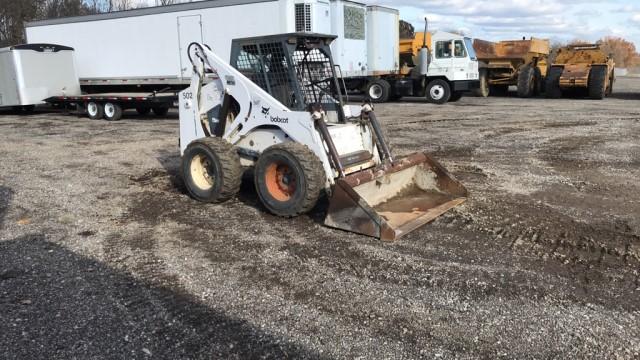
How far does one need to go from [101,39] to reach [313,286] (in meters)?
17.0

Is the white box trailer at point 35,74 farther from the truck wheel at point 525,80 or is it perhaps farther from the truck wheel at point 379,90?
the truck wheel at point 525,80

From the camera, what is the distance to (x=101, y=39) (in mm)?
18672

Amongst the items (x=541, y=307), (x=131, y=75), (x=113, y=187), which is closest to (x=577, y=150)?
(x=541, y=307)

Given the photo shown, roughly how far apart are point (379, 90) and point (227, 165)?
57.6 ft

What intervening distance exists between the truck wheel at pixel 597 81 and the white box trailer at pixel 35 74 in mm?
19861

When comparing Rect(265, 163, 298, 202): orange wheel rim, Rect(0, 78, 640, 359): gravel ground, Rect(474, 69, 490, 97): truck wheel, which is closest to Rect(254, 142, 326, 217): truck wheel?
Rect(265, 163, 298, 202): orange wheel rim

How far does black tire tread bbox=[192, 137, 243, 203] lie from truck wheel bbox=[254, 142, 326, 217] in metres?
0.50

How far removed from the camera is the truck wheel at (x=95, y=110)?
1762 centimetres

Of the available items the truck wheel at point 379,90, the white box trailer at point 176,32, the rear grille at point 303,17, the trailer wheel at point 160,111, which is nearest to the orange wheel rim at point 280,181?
the white box trailer at point 176,32

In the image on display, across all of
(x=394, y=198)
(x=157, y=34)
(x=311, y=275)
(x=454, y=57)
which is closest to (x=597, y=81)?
(x=454, y=57)

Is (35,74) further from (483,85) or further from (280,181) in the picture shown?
(483,85)

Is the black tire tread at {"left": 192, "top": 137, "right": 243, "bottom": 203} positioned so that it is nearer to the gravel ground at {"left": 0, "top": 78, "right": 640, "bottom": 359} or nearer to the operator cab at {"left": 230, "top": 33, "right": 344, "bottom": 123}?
the gravel ground at {"left": 0, "top": 78, "right": 640, "bottom": 359}

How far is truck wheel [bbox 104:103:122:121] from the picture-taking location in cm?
1714

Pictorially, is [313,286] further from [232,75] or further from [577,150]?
[577,150]
